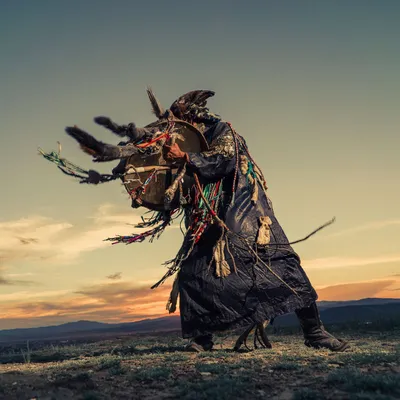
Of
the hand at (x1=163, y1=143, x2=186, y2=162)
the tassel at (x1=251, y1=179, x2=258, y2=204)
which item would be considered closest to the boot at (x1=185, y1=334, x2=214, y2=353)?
the tassel at (x1=251, y1=179, x2=258, y2=204)

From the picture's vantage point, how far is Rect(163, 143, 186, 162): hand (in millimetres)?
→ 6410

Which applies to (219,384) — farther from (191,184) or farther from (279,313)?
(191,184)

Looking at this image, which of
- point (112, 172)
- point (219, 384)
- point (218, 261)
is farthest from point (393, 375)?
point (112, 172)

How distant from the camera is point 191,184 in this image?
23.0ft

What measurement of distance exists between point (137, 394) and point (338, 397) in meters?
1.68

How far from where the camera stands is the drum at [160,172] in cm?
651

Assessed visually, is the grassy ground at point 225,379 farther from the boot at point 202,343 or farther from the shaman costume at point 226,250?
the boot at point 202,343

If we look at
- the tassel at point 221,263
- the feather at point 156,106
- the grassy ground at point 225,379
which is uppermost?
Answer: the feather at point 156,106

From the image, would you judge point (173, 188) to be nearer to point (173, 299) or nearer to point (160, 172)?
point (160, 172)

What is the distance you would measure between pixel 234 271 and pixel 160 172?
175cm

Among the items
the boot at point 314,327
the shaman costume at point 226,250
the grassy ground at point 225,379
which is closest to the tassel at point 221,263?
the shaman costume at point 226,250

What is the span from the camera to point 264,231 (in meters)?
6.88

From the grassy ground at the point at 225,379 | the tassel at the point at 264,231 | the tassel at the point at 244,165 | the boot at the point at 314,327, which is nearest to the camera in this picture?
the grassy ground at the point at 225,379

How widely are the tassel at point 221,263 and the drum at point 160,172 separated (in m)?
0.89
